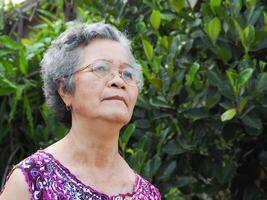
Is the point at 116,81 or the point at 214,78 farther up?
the point at 116,81

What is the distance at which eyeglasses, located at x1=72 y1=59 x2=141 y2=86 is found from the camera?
2258 mm

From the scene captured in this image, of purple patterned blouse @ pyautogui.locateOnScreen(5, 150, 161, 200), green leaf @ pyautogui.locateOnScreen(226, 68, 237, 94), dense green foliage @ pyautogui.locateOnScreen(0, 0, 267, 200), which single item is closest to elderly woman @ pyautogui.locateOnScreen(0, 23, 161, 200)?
purple patterned blouse @ pyautogui.locateOnScreen(5, 150, 161, 200)

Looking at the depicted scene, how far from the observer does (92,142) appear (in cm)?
231

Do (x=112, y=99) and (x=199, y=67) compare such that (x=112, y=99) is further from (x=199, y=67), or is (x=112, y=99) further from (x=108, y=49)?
(x=199, y=67)

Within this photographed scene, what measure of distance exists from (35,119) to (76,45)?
5.76ft

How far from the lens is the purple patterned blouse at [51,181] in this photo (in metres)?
2.18

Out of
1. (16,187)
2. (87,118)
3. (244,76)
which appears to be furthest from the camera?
(244,76)

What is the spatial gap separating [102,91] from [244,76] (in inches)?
41.5

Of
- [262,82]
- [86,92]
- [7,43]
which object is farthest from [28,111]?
[86,92]

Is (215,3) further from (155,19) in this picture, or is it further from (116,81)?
(116,81)

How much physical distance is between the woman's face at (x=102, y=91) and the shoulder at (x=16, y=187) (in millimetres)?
304

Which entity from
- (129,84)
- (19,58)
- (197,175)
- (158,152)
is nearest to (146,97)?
(158,152)

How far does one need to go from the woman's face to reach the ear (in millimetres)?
18

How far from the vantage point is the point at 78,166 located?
231 centimetres
